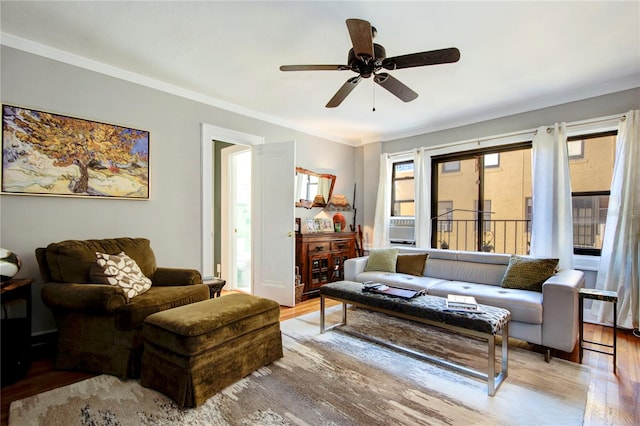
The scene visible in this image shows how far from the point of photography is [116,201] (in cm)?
291

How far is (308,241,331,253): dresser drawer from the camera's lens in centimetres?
431

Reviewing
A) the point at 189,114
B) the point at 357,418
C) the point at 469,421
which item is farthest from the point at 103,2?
the point at 469,421

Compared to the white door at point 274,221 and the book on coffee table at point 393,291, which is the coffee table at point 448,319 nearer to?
the book on coffee table at point 393,291

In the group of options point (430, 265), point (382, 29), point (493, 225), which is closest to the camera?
point (382, 29)

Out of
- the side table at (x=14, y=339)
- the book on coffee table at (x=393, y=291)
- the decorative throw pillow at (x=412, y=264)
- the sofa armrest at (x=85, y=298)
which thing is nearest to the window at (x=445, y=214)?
the decorative throw pillow at (x=412, y=264)

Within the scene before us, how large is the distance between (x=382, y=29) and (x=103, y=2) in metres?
1.95

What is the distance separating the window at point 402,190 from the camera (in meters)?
5.07

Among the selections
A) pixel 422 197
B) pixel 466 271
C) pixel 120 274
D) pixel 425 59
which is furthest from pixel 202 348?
pixel 422 197

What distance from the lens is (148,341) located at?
1953 mm

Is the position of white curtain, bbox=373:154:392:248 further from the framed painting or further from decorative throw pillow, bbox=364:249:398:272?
the framed painting

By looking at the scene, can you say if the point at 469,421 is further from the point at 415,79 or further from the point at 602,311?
the point at 415,79

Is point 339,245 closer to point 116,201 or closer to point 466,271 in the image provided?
point 466,271

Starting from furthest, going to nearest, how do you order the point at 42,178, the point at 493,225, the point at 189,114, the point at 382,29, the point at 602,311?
the point at 493,225 → the point at 189,114 → the point at 602,311 → the point at 42,178 → the point at 382,29

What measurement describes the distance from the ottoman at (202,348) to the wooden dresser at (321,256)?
1967mm
